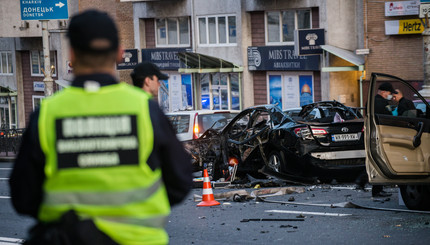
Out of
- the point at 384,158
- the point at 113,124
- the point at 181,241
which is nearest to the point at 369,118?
the point at 384,158

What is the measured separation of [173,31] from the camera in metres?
40.0

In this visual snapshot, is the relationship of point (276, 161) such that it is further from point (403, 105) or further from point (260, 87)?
point (260, 87)

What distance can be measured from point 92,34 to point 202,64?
3434 cm

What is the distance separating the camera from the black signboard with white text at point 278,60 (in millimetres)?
33219

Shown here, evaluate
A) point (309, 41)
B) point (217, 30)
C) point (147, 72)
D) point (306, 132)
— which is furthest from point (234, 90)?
point (147, 72)

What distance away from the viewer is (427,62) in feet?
72.8

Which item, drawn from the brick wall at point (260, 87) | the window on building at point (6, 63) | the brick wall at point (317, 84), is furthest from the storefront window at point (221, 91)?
the window on building at point (6, 63)

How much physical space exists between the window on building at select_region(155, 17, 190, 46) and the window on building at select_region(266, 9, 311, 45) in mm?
5263

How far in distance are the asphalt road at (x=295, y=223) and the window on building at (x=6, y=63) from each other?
36.8 metres

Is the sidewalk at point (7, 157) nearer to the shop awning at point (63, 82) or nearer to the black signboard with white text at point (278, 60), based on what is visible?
the black signboard with white text at point (278, 60)

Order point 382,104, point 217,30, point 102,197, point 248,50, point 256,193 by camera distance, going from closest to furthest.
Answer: point 102,197 → point 382,104 → point 256,193 → point 248,50 → point 217,30

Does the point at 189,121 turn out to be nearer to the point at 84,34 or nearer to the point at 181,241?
the point at 181,241

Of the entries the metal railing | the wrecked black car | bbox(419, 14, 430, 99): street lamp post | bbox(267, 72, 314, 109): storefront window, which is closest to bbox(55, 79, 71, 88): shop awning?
the metal railing

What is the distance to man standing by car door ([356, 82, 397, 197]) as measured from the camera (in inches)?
429
